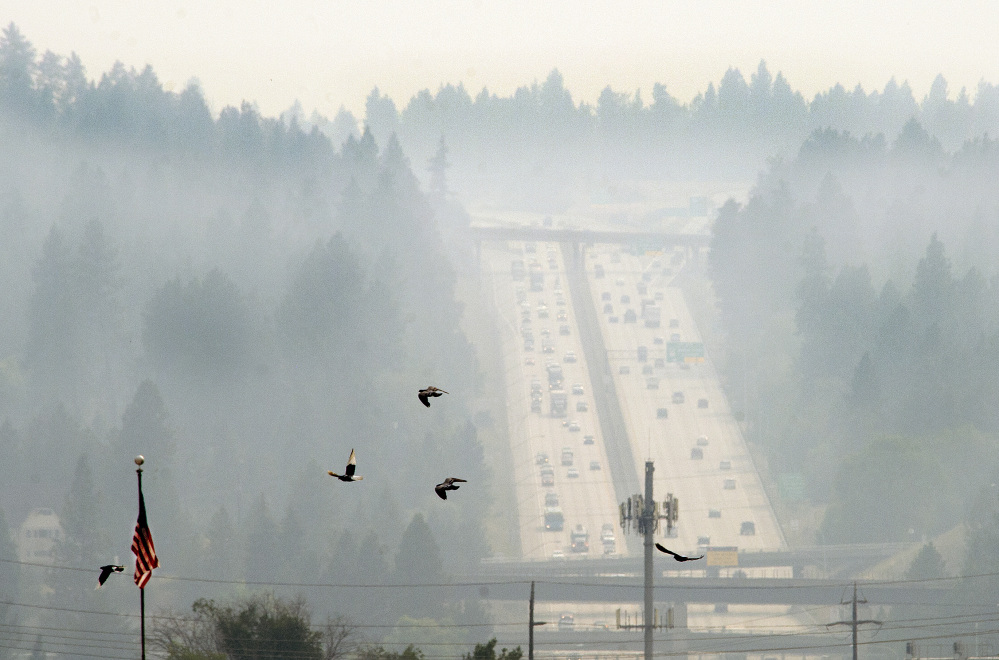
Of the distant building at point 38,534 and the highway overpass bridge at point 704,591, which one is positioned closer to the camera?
the highway overpass bridge at point 704,591

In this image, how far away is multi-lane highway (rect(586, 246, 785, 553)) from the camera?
140 metres

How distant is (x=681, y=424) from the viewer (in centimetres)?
16162

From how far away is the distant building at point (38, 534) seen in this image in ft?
416

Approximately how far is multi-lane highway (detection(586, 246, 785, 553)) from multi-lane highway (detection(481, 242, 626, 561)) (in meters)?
4.49

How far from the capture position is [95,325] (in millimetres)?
162125

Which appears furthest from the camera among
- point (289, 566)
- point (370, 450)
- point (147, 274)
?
point (147, 274)

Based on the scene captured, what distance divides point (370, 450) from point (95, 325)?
114 ft

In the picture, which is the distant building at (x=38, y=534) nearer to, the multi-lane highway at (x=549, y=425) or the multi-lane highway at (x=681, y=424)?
the multi-lane highway at (x=549, y=425)

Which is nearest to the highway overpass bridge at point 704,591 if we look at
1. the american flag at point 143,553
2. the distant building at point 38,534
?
the distant building at point 38,534

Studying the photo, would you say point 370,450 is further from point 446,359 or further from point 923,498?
point 923,498

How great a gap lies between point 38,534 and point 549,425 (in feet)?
182

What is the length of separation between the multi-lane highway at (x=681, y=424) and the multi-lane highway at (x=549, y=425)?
4.49 meters

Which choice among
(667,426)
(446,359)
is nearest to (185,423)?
(446,359)

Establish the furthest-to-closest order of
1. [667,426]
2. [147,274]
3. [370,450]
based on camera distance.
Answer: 1. [147,274]
2. [667,426]
3. [370,450]
